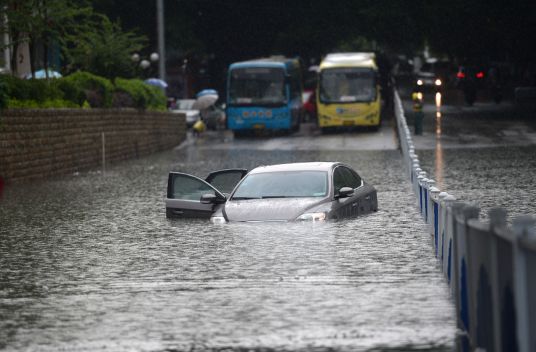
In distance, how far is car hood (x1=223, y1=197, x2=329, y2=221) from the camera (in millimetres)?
18000

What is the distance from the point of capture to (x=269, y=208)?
18.1 meters

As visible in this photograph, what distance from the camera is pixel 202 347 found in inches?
370

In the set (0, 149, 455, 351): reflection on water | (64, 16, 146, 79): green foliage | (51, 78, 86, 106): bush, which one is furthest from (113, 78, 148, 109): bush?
(0, 149, 455, 351): reflection on water

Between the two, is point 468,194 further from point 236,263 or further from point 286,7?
point 286,7

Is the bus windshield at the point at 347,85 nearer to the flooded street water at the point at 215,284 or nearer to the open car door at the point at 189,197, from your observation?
the flooded street water at the point at 215,284

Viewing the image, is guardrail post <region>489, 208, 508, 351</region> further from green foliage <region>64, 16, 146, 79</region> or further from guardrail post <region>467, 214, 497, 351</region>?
green foliage <region>64, 16, 146, 79</region>

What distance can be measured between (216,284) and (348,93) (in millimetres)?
43480

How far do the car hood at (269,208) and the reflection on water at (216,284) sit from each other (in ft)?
0.49

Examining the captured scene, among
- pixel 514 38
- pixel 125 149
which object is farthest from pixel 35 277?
pixel 514 38

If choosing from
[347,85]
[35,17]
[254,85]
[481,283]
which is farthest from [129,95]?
[481,283]

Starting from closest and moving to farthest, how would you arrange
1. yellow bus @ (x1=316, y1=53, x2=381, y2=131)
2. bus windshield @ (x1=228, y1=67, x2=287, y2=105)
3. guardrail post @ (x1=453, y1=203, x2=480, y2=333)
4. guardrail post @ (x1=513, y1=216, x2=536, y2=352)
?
guardrail post @ (x1=513, y1=216, x2=536, y2=352) < guardrail post @ (x1=453, y1=203, x2=480, y2=333) < yellow bus @ (x1=316, y1=53, x2=381, y2=131) < bus windshield @ (x1=228, y1=67, x2=287, y2=105)

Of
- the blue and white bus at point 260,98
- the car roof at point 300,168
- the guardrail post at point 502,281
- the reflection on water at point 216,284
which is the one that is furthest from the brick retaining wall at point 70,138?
the guardrail post at point 502,281

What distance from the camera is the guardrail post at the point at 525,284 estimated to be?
676cm

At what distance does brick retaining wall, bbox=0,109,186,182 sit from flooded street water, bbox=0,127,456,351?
8155 mm
